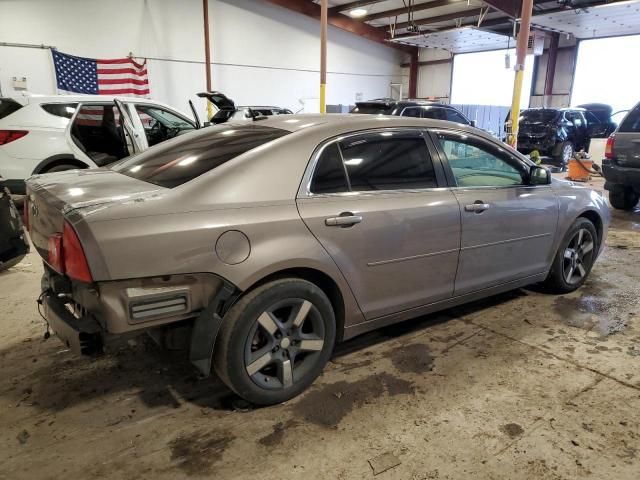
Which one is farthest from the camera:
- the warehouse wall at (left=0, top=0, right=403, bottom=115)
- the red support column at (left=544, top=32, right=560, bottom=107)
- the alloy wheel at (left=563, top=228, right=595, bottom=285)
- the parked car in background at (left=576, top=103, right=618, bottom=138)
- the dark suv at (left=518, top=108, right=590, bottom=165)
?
the red support column at (left=544, top=32, right=560, bottom=107)

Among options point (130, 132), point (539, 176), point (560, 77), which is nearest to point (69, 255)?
point (539, 176)

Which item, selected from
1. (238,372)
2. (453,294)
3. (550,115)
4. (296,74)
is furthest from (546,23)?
(238,372)

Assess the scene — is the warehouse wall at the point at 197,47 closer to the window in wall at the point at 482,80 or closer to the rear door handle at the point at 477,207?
the window in wall at the point at 482,80

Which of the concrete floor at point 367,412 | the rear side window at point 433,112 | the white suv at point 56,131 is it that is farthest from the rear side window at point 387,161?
the rear side window at point 433,112

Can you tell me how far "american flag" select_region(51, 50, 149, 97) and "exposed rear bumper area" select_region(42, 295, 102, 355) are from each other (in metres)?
12.6

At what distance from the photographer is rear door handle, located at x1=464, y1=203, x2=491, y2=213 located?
115 inches

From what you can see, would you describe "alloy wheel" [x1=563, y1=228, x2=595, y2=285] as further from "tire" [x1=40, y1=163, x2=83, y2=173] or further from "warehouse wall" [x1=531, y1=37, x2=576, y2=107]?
"warehouse wall" [x1=531, y1=37, x2=576, y2=107]

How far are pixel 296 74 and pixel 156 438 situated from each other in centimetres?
1716

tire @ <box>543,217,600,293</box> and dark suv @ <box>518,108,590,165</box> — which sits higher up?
dark suv @ <box>518,108,590,165</box>

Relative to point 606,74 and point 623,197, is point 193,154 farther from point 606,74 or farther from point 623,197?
point 606,74

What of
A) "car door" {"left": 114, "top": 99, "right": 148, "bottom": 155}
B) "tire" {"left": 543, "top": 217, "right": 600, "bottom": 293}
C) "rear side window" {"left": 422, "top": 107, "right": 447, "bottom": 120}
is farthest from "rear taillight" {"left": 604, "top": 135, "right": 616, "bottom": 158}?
"car door" {"left": 114, "top": 99, "right": 148, "bottom": 155}

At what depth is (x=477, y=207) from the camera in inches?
116

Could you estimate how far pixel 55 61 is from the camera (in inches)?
483

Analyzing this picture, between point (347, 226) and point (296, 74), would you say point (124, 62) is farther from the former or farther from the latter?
point (347, 226)
